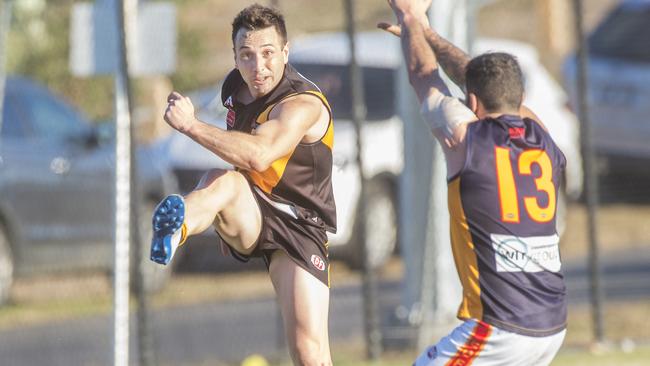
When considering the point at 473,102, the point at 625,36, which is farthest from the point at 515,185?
the point at 625,36

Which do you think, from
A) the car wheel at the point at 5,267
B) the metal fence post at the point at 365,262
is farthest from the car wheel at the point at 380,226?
the car wheel at the point at 5,267

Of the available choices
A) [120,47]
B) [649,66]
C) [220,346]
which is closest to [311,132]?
[120,47]

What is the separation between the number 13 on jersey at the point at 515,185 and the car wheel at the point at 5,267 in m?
6.48

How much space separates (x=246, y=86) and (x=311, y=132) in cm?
43

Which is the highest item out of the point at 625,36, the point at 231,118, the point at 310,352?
the point at 625,36

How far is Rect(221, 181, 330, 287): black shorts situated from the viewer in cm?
684

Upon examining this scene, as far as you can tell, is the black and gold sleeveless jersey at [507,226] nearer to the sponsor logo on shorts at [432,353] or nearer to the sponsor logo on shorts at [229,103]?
the sponsor logo on shorts at [432,353]

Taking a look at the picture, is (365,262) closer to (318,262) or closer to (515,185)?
(318,262)

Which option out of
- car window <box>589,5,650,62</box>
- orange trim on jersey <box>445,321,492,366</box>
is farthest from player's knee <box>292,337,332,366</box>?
car window <box>589,5,650,62</box>

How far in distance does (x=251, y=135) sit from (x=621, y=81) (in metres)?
8.41

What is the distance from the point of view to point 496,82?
6.06 metres

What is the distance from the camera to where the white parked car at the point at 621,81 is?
14.0m

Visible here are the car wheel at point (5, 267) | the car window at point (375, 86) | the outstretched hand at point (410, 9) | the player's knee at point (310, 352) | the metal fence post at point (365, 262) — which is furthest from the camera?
the car window at point (375, 86)

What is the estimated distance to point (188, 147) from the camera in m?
13.7
